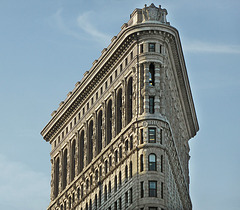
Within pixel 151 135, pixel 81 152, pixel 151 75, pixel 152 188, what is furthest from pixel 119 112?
pixel 152 188

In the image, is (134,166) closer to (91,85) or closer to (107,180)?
(107,180)

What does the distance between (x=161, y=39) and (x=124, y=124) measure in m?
15.8

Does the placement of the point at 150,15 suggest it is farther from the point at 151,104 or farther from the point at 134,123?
the point at 134,123

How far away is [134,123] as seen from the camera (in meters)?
172

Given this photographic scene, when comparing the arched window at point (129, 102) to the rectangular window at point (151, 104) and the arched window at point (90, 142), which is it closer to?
the rectangular window at point (151, 104)

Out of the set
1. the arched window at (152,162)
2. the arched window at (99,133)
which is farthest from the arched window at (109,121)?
the arched window at (152,162)

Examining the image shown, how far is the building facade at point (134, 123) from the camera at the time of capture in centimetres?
16888

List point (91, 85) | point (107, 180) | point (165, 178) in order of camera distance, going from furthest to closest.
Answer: point (91, 85) → point (107, 180) → point (165, 178)

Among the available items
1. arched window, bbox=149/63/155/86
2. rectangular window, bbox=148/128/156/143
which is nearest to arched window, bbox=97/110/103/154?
arched window, bbox=149/63/155/86

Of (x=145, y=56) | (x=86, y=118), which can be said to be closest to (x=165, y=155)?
(x=145, y=56)

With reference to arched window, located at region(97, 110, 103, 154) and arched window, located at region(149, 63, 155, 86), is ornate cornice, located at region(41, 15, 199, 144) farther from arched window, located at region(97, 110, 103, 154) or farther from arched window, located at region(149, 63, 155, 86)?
arched window, located at region(97, 110, 103, 154)

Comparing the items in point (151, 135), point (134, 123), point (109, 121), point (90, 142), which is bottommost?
point (151, 135)

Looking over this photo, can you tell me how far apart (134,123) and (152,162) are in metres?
7.77

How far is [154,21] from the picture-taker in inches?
6954
